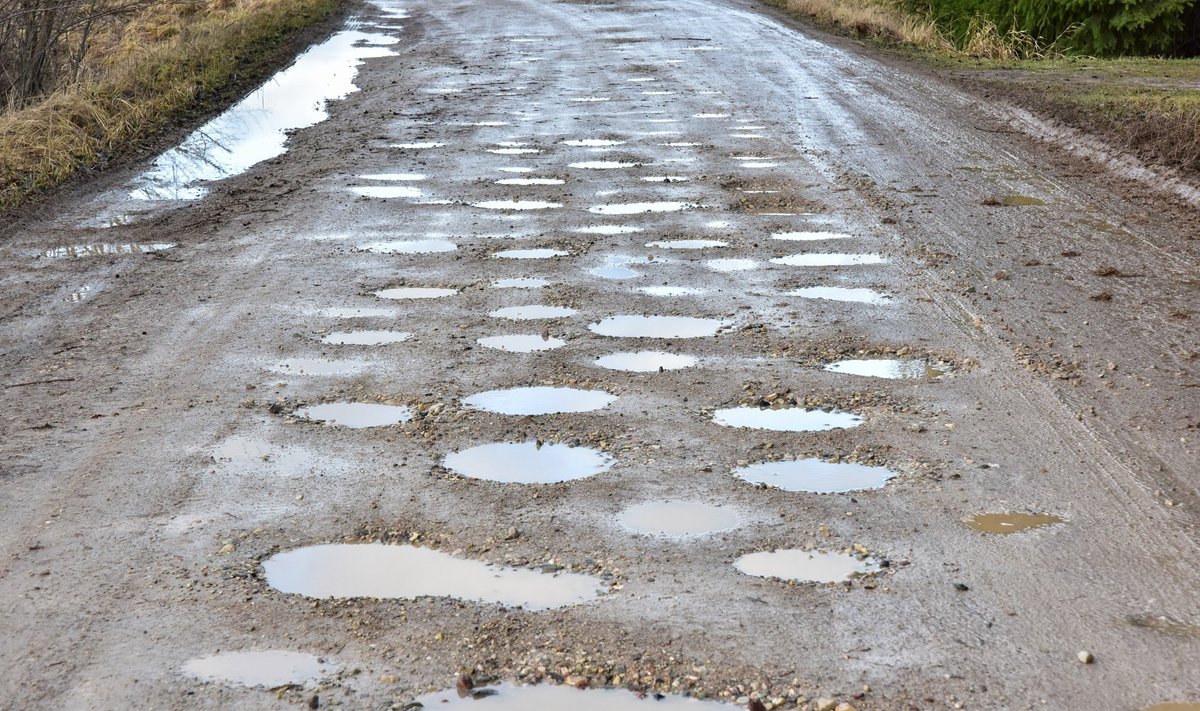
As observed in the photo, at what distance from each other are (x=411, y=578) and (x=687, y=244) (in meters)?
4.79

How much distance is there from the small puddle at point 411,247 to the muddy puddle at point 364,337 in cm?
170

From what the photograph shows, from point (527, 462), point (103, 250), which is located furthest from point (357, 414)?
point (103, 250)

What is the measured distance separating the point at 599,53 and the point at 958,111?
713cm

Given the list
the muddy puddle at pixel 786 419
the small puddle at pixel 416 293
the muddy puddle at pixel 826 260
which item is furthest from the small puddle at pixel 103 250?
the muddy puddle at pixel 786 419

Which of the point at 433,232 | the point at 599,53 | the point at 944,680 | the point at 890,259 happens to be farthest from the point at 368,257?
the point at 599,53

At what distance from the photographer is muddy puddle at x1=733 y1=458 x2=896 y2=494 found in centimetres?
486

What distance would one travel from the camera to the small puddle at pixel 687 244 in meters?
8.51

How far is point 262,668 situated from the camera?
11.9ft

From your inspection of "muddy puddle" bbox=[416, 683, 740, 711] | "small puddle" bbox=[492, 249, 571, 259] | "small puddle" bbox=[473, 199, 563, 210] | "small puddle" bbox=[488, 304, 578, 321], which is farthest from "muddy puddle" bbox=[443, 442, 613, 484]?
"small puddle" bbox=[473, 199, 563, 210]

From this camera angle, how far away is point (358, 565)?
4281 mm

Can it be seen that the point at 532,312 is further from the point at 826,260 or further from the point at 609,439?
the point at 826,260

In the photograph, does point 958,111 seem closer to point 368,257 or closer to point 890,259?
point 890,259

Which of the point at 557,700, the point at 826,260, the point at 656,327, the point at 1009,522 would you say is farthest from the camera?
the point at 826,260

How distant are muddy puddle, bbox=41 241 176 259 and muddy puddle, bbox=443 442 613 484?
4.36 m
